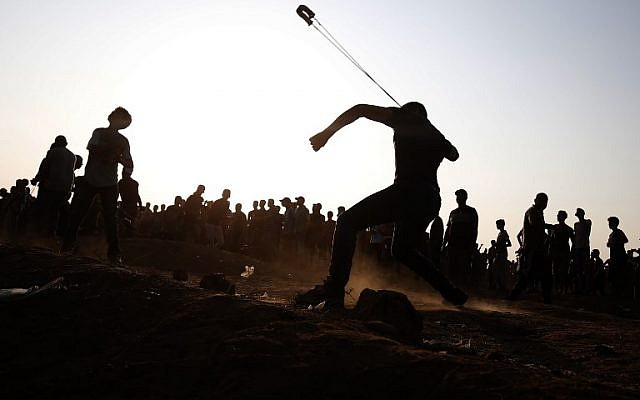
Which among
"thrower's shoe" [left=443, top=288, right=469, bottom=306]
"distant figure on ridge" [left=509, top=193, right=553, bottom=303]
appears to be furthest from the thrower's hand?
"distant figure on ridge" [left=509, top=193, right=553, bottom=303]

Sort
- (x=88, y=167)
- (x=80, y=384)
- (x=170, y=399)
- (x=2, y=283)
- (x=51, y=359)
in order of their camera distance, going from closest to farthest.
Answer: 1. (x=170, y=399)
2. (x=80, y=384)
3. (x=51, y=359)
4. (x=2, y=283)
5. (x=88, y=167)

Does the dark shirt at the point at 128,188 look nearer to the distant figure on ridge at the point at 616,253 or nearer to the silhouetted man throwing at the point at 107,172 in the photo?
the silhouetted man throwing at the point at 107,172

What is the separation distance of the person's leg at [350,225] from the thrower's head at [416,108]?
0.67 m

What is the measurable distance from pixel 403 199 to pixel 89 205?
187 inches

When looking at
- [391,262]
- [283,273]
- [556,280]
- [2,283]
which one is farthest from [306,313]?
[556,280]

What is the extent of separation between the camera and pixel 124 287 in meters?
5.34

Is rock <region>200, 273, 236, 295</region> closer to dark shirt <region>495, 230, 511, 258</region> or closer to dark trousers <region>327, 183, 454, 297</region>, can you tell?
dark trousers <region>327, 183, 454, 297</region>

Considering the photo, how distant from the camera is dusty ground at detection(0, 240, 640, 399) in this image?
3.25 metres

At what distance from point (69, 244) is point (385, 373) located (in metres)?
6.46

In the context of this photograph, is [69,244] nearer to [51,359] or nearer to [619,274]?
[51,359]

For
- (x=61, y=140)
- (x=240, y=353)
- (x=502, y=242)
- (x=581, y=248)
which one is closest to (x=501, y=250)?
(x=502, y=242)

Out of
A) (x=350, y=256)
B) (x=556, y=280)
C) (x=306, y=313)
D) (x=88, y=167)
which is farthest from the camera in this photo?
(x=556, y=280)

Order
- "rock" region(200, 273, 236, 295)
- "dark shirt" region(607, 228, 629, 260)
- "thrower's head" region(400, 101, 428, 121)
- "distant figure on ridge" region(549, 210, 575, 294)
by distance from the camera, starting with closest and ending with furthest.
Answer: "thrower's head" region(400, 101, 428, 121) < "rock" region(200, 273, 236, 295) < "distant figure on ridge" region(549, 210, 575, 294) < "dark shirt" region(607, 228, 629, 260)

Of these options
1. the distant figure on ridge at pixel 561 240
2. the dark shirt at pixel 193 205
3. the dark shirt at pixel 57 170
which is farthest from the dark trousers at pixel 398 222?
the dark shirt at pixel 193 205
